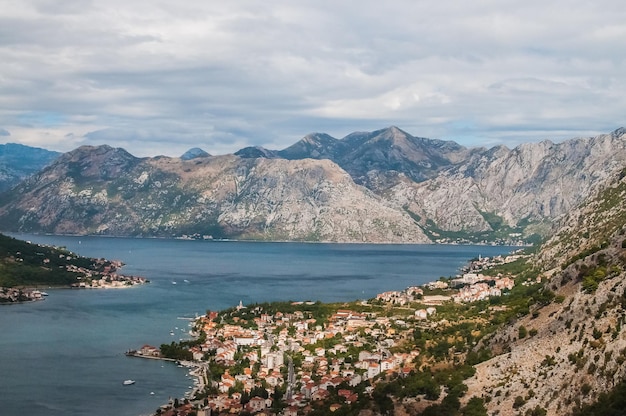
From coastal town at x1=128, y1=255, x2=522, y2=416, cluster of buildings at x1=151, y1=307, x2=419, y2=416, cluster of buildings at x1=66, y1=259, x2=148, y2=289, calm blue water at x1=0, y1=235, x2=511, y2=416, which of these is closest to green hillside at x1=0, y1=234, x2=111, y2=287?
cluster of buildings at x1=66, y1=259, x2=148, y2=289

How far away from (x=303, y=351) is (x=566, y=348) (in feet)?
156

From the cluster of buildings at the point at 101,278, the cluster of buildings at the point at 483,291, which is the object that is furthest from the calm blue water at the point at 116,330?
the cluster of buildings at the point at 483,291

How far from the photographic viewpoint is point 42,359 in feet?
289

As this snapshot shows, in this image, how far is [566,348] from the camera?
43938 mm

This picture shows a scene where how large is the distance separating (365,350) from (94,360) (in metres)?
32.3

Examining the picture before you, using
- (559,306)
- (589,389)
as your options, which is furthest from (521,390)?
(559,306)

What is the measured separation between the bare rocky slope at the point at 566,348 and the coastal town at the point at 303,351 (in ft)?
17.3

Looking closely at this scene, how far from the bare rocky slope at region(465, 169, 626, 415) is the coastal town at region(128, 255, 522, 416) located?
527cm

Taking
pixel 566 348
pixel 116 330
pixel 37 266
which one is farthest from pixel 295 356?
pixel 37 266

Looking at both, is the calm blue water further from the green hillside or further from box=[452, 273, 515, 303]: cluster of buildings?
box=[452, 273, 515, 303]: cluster of buildings

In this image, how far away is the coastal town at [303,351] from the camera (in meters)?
64.8

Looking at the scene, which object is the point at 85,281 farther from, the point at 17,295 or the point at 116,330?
the point at 116,330

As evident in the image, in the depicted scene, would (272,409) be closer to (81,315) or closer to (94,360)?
(94,360)

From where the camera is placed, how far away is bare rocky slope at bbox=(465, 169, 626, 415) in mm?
38938
